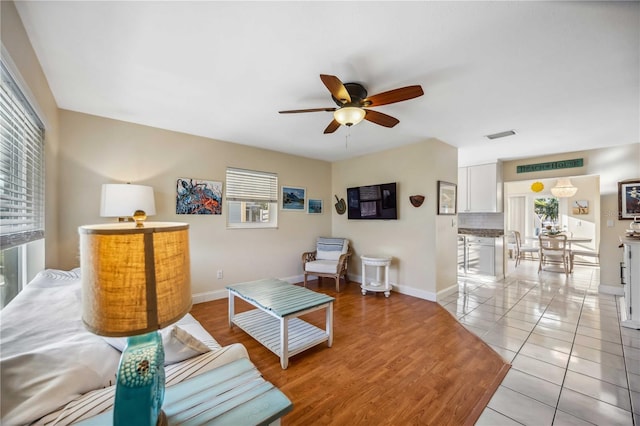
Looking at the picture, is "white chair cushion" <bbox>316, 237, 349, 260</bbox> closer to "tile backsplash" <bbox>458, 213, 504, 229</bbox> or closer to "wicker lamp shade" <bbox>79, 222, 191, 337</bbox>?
"tile backsplash" <bbox>458, 213, 504, 229</bbox>

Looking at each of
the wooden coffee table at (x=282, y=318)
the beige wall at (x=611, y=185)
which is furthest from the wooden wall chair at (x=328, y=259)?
the beige wall at (x=611, y=185)

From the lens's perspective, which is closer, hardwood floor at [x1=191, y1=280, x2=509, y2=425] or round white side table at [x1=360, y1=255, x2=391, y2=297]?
hardwood floor at [x1=191, y1=280, x2=509, y2=425]

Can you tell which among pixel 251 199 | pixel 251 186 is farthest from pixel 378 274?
pixel 251 186

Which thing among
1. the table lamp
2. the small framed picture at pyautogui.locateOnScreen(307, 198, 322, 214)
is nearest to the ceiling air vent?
the small framed picture at pyautogui.locateOnScreen(307, 198, 322, 214)

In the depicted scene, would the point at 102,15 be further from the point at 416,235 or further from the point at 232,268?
the point at 416,235

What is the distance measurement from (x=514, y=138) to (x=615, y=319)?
253 cm

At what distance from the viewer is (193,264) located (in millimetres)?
3578

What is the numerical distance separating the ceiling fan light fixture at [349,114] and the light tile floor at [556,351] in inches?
90.2

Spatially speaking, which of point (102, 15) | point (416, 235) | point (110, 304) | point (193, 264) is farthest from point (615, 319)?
point (102, 15)

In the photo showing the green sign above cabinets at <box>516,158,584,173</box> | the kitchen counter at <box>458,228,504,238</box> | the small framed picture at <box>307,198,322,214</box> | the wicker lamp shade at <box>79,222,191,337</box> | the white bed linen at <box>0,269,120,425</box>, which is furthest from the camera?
the kitchen counter at <box>458,228,504,238</box>

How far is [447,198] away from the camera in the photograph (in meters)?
4.01

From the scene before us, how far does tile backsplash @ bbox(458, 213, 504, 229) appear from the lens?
527cm

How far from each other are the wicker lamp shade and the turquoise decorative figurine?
0.11 m

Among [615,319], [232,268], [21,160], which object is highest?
[21,160]
